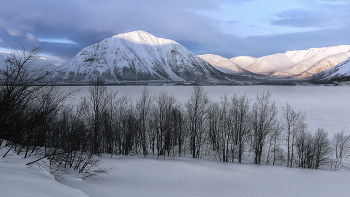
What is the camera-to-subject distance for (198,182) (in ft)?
43.8

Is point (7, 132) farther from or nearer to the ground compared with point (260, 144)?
farther from the ground

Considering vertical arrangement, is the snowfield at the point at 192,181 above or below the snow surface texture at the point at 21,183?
below

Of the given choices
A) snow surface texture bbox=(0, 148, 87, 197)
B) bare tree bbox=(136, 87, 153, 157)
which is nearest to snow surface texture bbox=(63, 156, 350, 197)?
snow surface texture bbox=(0, 148, 87, 197)

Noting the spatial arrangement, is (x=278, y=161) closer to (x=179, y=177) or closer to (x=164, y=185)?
(x=179, y=177)

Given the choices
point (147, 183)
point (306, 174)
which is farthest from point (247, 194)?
point (306, 174)

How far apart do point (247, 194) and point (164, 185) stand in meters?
4.81

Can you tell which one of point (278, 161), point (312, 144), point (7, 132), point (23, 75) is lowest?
point (278, 161)

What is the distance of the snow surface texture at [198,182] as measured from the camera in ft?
33.8

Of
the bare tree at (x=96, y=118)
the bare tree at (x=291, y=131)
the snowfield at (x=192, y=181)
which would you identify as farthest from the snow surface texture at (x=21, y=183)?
the bare tree at (x=291, y=131)

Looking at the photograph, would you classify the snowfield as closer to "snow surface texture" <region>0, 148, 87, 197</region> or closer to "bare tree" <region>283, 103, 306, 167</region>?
"snow surface texture" <region>0, 148, 87, 197</region>

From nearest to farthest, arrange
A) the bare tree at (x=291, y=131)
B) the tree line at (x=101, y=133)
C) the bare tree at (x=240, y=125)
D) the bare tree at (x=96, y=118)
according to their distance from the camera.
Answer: the tree line at (x=101, y=133)
the bare tree at (x=96, y=118)
the bare tree at (x=240, y=125)
the bare tree at (x=291, y=131)

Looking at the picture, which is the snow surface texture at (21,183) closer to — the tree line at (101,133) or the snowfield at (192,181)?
the snowfield at (192,181)

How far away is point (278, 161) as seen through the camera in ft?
107

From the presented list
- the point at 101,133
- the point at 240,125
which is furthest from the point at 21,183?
the point at 101,133
